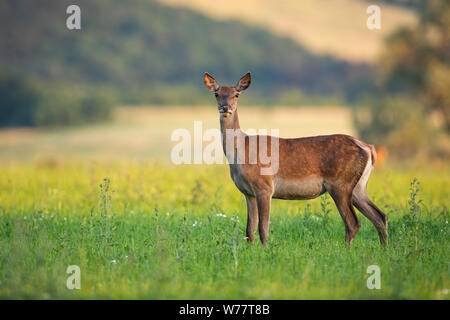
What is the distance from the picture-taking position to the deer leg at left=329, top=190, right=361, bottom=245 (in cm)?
849

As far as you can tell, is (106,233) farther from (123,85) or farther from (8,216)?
(123,85)

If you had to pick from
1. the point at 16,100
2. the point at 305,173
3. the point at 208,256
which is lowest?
the point at 208,256

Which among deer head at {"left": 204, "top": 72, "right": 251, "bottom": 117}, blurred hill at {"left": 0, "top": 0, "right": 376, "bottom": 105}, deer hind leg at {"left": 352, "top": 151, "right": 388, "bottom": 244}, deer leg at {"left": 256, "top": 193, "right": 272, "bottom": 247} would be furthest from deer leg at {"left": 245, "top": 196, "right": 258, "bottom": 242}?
blurred hill at {"left": 0, "top": 0, "right": 376, "bottom": 105}

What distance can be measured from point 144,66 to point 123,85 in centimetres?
480

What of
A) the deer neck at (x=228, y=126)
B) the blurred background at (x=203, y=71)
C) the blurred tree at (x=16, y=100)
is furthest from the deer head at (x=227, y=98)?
the blurred tree at (x=16, y=100)

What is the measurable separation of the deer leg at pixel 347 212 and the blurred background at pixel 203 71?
21131mm

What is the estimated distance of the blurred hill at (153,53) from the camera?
65.9 metres

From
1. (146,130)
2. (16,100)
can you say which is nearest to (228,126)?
(146,130)

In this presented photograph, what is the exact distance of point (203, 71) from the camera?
228 ft

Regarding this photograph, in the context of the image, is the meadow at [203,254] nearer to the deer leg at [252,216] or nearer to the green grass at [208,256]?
the green grass at [208,256]

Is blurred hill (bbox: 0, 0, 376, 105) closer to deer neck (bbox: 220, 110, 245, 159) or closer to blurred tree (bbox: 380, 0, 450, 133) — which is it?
blurred tree (bbox: 380, 0, 450, 133)

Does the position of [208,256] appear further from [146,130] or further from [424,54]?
[146,130]

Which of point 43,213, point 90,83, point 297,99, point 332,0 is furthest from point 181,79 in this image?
point 43,213

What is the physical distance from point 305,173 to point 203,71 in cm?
6191
